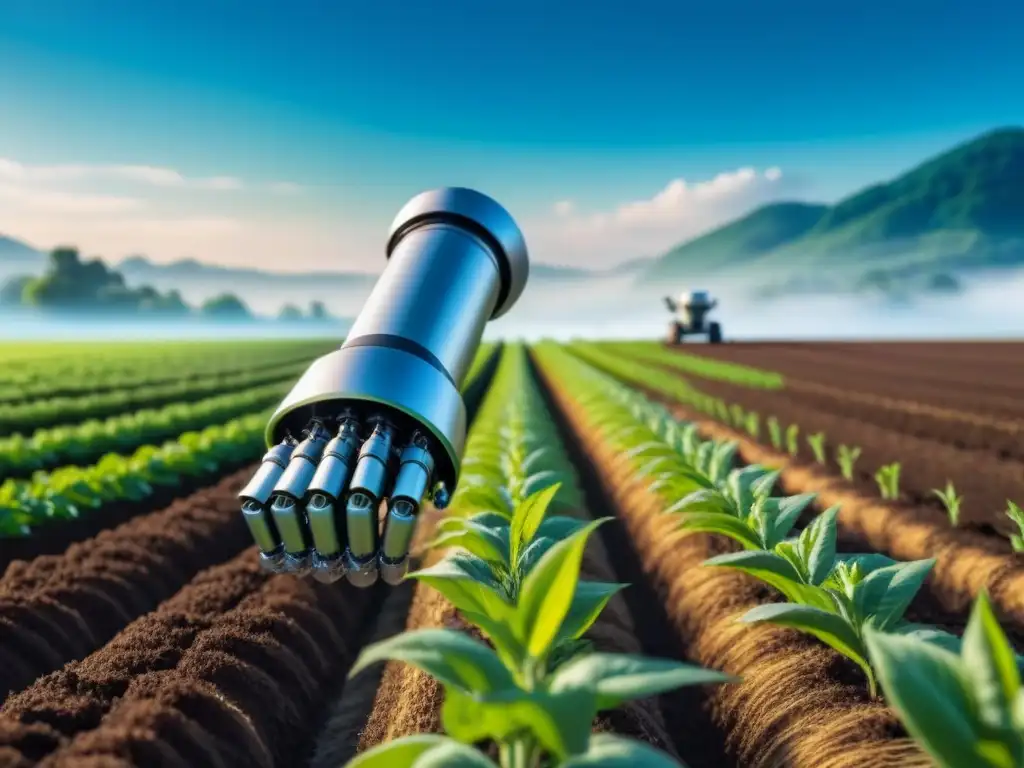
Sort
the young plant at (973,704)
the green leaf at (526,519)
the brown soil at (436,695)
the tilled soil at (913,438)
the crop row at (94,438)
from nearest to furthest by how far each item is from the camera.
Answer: the young plant at (973,704) → the brown soil at (436,695) → the green leaf at (526,519) → the tilled soil at (913,438) → the crop row at (94,438)

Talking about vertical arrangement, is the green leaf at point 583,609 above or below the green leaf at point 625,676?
below

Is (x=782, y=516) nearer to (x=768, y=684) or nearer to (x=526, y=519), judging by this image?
(x=768, y=684)

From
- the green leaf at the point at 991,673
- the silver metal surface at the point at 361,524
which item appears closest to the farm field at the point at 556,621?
the green leaf at the point at 991,673

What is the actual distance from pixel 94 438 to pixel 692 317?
31473mm

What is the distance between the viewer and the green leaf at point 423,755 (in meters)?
1.83

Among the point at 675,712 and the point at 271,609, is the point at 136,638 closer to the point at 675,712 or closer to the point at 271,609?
the point at 271,609

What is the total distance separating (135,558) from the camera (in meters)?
6.13

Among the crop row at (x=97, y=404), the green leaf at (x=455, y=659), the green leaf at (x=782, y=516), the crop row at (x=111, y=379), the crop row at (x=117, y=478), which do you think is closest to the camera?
the green leaf at (x=455, y=659)

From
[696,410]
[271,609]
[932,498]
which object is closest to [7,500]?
[271,609]

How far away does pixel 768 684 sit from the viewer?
136 inches

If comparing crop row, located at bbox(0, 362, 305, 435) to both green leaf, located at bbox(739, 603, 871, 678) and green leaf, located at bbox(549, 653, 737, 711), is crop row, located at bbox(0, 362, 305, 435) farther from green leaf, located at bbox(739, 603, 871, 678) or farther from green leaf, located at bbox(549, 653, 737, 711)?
green leaf, located at bbox(549, 653, 737, 711)

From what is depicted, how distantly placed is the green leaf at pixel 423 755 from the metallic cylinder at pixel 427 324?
1379 millimetres

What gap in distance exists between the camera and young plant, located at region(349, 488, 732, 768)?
67.4 inches

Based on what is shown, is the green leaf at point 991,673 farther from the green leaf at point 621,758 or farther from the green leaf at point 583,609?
the green leaf at point 583,609
